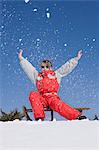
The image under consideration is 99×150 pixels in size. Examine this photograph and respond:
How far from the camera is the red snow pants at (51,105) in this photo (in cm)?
242

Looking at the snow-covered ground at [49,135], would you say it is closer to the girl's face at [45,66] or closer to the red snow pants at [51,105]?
the red snow pants at [51,105]

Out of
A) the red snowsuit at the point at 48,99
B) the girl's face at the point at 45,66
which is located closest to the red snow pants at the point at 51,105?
the red snowsuit at the point at 48,99

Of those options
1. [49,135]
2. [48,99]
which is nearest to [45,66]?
[48,99]

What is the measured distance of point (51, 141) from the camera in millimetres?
2355

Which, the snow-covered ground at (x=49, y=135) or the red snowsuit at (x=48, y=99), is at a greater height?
the red snowsuit at (x=48, y=99)

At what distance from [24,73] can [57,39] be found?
0.26m

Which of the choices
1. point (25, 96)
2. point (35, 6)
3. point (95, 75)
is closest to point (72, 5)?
point (35, 6)

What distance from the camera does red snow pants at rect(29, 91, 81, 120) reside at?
2.42 metres

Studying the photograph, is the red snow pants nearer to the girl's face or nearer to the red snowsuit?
the red snowsuit

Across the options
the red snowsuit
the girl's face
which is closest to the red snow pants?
the red snowsuit

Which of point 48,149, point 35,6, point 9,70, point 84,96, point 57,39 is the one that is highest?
point 35,6

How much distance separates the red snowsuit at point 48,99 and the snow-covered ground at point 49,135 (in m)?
0.06

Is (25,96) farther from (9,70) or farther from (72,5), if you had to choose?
(72,5)

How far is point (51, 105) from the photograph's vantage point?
7.99ft
